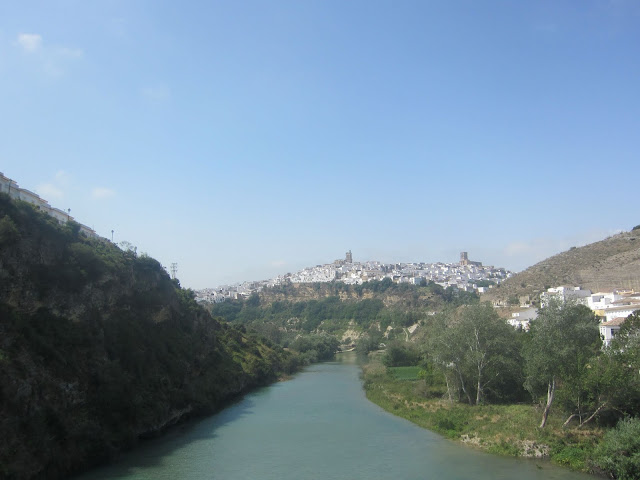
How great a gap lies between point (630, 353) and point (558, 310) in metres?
3.52

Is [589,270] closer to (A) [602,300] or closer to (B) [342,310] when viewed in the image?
(A) [602,300]

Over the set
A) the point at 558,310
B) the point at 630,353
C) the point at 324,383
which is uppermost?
the point at 558,310

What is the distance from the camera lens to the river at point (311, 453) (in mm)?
20953

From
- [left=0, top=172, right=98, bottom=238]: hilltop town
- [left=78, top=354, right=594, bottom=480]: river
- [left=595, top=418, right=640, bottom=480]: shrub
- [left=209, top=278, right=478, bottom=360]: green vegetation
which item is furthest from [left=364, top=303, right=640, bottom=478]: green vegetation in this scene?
[left=209, top=278, right=478, bottom=360]: green vegetation

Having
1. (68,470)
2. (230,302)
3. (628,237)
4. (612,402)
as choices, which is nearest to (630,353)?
(612,402)

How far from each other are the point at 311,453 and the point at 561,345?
45.5 feet

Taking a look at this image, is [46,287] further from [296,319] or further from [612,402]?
[296,319]

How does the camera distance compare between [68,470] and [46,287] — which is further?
[46,287]

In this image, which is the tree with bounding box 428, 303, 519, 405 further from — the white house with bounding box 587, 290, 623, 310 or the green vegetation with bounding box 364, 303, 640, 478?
the white house with bounding box 587, 290, 623, 310

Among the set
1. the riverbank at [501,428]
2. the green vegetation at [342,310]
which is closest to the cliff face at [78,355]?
the riverbank at [501,428]

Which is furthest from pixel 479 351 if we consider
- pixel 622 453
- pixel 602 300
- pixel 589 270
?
pixel 589 270

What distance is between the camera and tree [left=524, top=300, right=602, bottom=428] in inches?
879

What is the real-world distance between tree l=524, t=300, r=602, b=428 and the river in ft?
13.8

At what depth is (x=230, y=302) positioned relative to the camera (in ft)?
474
